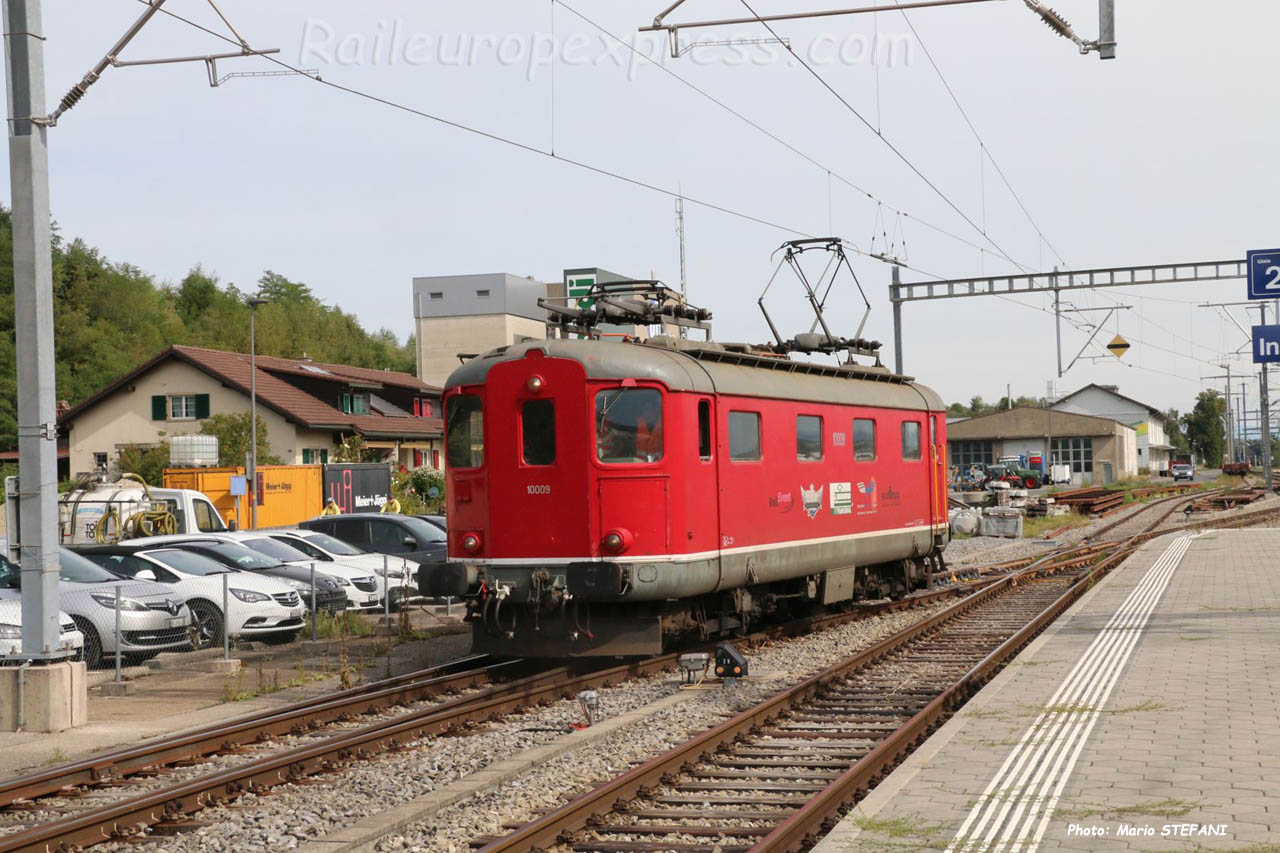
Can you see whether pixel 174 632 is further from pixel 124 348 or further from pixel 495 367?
pixel 124 348

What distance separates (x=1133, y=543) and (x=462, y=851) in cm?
2885

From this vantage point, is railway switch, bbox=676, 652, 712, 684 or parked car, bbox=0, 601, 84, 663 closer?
railway switch, bbox=676, 652, 712, 684

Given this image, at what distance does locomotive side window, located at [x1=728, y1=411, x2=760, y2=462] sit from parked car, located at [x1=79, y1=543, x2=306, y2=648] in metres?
6.17

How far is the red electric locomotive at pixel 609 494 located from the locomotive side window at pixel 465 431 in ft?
0.06

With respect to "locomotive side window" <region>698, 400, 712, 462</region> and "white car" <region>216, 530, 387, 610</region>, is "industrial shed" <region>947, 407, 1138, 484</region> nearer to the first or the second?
"white car" <region>216, 530, 387, 610</region>

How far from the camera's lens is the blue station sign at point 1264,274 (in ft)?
66.4

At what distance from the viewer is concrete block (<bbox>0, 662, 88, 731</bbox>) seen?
11562 mm

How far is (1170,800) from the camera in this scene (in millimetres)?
7219

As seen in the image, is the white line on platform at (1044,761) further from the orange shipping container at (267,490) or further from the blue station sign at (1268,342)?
the orange shipping container at (267,490)

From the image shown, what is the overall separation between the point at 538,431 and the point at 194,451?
100 ft

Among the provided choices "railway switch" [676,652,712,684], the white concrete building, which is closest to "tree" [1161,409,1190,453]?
the white concrete building

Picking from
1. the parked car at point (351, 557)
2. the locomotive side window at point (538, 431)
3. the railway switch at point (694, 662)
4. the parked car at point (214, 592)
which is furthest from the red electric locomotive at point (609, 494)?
the parked car at point (351, 557)

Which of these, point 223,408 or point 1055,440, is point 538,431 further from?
point 1055,440

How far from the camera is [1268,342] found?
2445 centimetres
